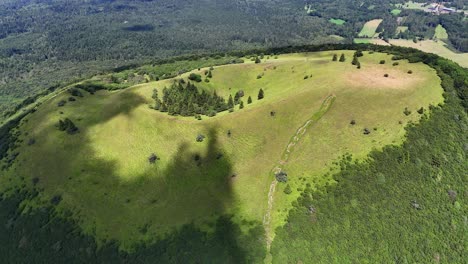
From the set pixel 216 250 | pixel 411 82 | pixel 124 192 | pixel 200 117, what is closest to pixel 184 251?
pixel 216 250

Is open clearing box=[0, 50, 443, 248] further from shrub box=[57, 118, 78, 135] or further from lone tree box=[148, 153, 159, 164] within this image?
shrub box=[57, 118, 78, 135]

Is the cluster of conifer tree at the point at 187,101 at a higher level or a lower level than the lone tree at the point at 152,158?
higher

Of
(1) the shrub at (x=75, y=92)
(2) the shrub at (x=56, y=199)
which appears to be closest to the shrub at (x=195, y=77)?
(1) the shrub at (x=75, y=92)

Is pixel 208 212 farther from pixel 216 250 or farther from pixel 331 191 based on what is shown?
pixel 331 191

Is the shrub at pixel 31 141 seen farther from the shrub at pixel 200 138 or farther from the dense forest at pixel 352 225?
the shrub at pixel 200 138

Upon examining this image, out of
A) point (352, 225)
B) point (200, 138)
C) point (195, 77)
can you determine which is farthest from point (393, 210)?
point (195, 77)

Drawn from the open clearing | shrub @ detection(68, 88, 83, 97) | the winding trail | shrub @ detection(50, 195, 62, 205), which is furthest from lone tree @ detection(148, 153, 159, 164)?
shrub @ detection(68, 88, 83, 97)

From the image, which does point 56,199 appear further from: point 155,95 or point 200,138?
point 155,95

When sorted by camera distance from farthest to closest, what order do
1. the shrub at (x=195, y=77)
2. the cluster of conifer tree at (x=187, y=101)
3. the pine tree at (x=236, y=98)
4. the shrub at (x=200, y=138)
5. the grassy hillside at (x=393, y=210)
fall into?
the shrub at (x=195, y=77)
the pine tree at (x=236, y=98)
the cluster of conifer tree at (x=187, y=101)
the shrub at (x=200, y=138)
the grassy hillside at (x=393, y=210)
